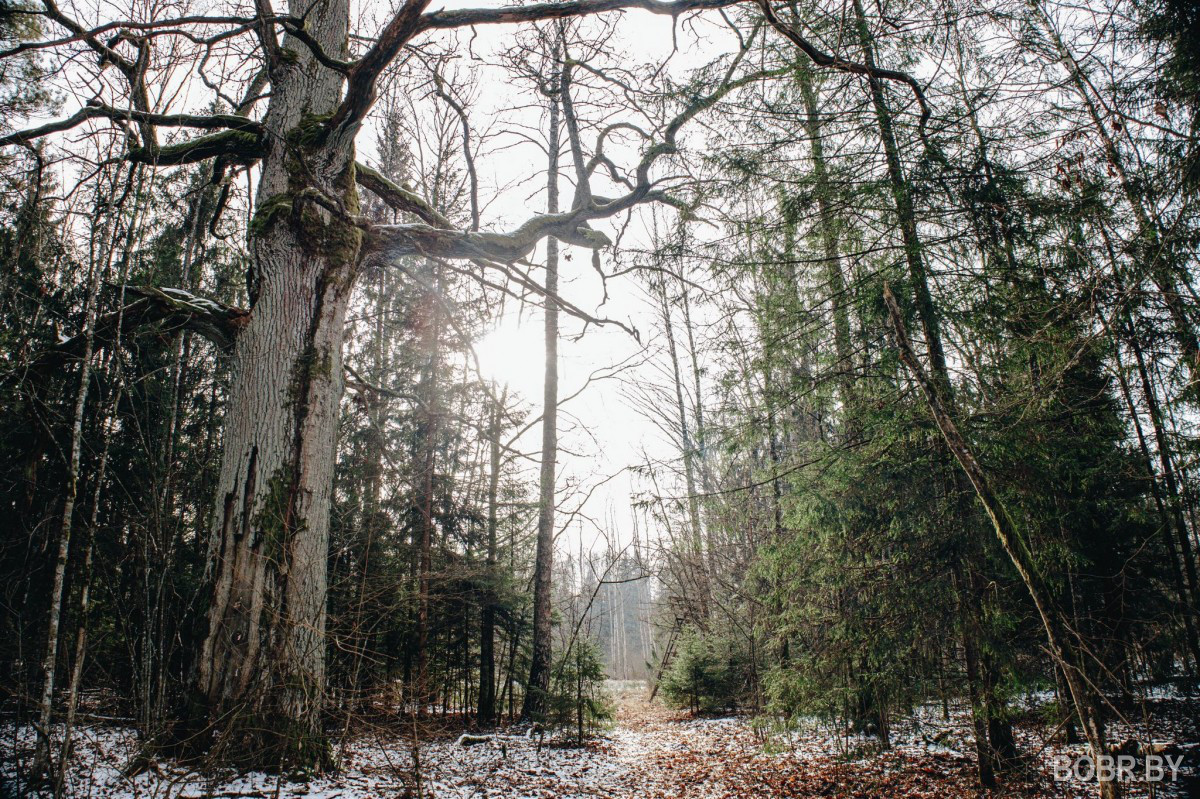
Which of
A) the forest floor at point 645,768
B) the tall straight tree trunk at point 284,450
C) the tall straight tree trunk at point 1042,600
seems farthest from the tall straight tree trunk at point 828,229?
the tall straight tree trunk at point 284,450

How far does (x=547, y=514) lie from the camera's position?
10031 mm

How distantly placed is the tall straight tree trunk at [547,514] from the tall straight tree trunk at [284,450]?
12.1 feet

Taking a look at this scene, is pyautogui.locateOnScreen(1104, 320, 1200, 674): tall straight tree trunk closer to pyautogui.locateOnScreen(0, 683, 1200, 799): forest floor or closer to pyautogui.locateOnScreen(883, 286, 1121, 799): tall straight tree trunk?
pyautogui.locateOnScreen(0, 683, 1200, 799): forest floor

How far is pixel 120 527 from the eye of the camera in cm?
677

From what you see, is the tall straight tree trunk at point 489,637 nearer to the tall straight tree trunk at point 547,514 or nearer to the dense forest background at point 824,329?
the tall straight tree trunk at point 547,514

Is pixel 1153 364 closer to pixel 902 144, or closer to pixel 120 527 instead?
pixel 902 144

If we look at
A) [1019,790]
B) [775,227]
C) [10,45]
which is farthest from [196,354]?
[1019,790]

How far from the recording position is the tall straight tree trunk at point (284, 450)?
11.4 ft

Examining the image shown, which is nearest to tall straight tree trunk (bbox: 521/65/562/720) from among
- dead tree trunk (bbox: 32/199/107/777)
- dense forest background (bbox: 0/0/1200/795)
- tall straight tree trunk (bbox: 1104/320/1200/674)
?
dense forest background (bbox: 0/0/1200/795)

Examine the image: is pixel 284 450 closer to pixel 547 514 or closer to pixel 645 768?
pixel 645 768

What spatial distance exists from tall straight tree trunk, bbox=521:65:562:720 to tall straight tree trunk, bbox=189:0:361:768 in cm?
369

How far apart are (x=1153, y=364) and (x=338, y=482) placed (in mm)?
11041

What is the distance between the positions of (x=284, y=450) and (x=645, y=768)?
5.98 metres

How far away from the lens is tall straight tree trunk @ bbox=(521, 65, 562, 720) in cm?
903
